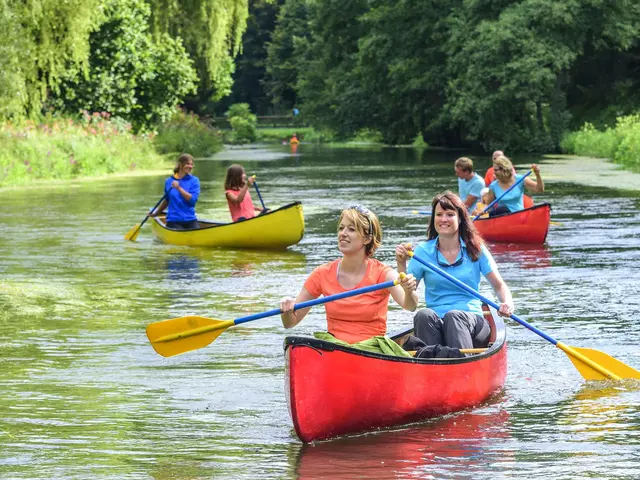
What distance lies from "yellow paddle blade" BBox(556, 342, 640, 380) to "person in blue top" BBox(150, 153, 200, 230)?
8591mm

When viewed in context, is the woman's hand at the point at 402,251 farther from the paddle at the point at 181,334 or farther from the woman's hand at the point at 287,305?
the paddle at the point at 181,334

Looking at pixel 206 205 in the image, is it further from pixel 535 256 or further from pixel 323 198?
pixel 535 256

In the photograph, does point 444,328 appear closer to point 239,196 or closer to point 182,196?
point 239,196

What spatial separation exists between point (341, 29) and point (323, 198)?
40917mm

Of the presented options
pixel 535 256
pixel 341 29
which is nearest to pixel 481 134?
pixel 341 29

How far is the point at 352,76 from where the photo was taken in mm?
65938

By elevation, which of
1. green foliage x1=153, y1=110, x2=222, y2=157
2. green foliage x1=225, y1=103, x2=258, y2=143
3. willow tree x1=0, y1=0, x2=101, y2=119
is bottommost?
green foliage x1=225, y1=103, x2=258, y2=143

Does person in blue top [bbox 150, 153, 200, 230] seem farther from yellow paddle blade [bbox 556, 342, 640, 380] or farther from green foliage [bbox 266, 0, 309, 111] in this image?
green foliage [bbox 266, 0, 309, 111]

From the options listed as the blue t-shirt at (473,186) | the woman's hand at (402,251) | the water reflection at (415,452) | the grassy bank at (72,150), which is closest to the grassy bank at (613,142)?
the grassy bank at (72,150)

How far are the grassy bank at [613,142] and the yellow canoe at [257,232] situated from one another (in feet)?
57.7

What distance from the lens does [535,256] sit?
15797 mm

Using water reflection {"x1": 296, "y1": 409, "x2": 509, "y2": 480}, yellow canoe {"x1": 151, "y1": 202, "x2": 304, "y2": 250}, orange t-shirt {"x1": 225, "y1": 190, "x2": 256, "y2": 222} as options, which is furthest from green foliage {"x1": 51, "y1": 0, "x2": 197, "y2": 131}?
water reflection {"x1": 296, "y1": 409, "x2": 509, "y2": 480}

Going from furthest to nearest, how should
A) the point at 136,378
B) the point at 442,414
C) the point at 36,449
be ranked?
the point at 136,378
the point at 442,414
the point at 36,449

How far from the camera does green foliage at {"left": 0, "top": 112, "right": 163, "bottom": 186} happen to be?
30.1m
